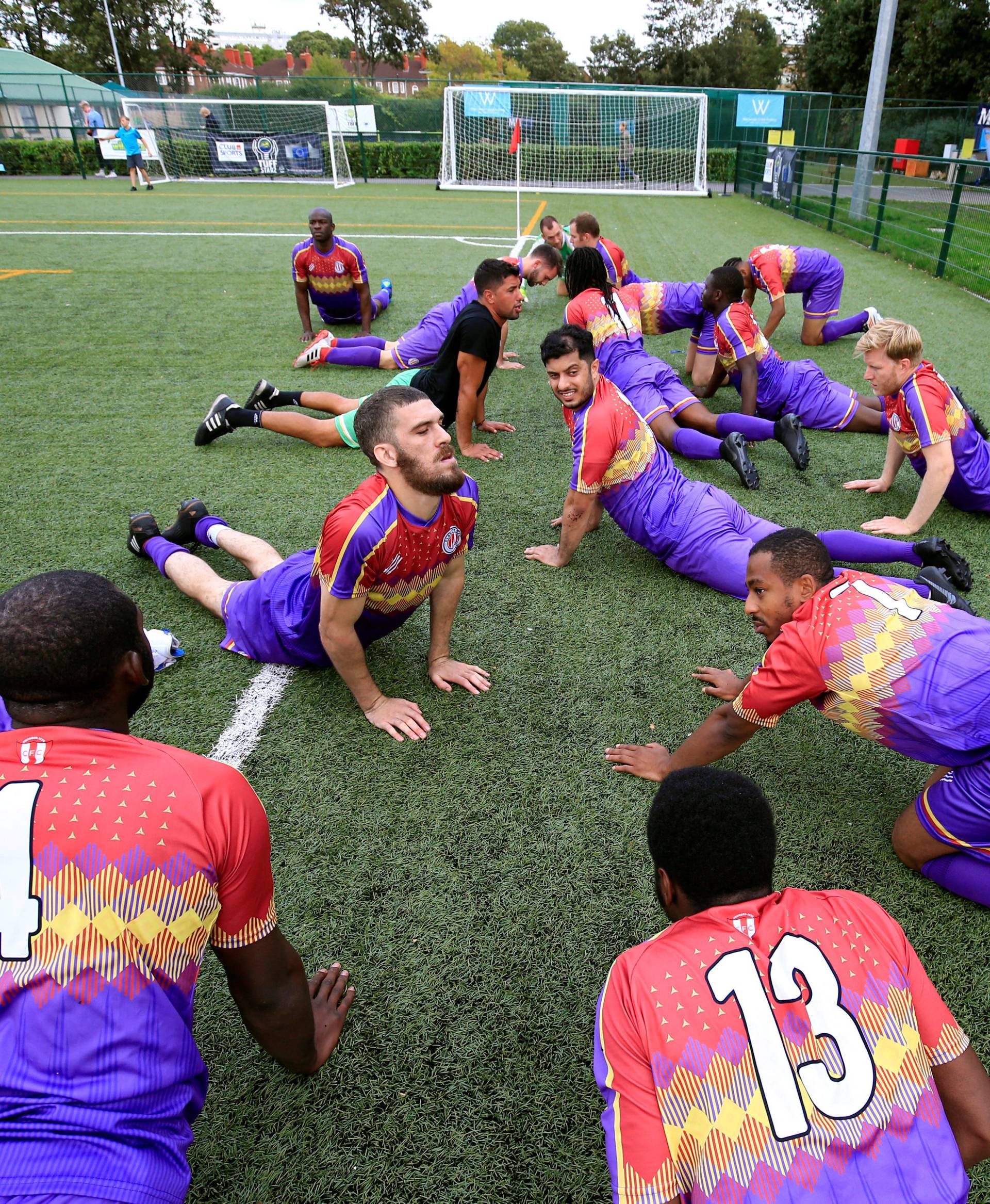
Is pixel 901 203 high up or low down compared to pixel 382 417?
up

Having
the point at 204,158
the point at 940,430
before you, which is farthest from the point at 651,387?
the point at 204,158

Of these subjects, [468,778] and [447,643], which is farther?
[447,643]

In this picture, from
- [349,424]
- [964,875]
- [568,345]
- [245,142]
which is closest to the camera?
[964,875]

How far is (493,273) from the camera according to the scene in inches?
197

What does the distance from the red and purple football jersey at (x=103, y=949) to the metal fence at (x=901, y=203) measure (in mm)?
11424

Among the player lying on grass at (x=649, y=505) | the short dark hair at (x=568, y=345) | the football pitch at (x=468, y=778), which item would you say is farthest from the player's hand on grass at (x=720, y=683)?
the short dark hair at (x=568, y=345)

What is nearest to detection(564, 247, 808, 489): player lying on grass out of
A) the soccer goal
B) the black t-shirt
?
the black t-shirt

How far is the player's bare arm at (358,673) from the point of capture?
278cm

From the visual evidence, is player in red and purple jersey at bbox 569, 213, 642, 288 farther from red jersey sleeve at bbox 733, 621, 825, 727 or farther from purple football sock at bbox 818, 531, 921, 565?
red jersey sleeve at bbox 733, 621, 825, 727

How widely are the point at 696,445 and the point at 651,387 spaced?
65cm

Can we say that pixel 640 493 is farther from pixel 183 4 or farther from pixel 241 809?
pixel 183 4

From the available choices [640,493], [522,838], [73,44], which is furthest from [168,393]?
[73,44]

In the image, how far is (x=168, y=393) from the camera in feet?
21.4

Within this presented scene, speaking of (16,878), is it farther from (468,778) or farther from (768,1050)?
(468,778)
